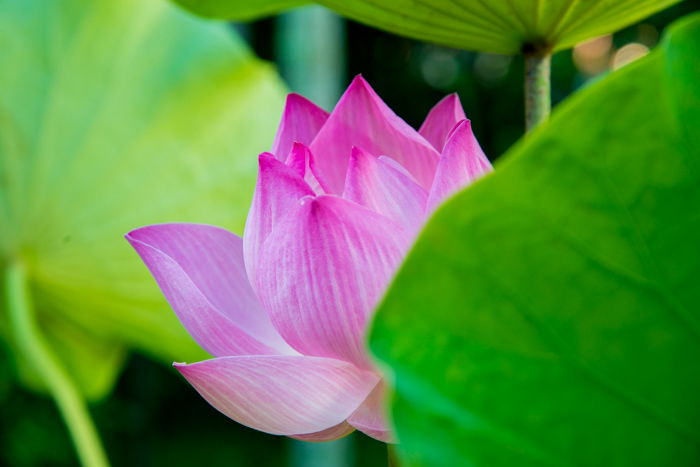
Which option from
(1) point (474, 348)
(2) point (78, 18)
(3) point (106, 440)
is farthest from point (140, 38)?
(3) point (106, 440)

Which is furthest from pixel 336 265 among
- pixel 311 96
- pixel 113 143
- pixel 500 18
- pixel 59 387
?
pixel 311 96

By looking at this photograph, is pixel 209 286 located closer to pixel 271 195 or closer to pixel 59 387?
pixel 271 195

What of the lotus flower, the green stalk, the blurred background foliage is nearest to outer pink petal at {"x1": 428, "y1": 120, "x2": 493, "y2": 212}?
the lotus flower

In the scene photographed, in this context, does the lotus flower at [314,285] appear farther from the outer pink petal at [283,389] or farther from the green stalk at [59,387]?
the green stalk at [59,387]

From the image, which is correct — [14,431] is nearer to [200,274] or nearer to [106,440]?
[106,440]

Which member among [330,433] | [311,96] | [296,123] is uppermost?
[311,96]

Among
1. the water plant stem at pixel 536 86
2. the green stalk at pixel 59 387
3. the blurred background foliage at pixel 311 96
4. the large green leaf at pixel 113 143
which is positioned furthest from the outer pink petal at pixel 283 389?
the blurred background foliage at pixel 311 96
